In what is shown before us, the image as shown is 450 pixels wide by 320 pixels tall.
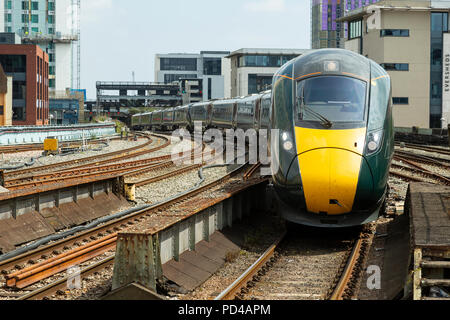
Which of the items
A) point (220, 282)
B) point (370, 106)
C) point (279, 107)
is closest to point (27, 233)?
point (220, 282)

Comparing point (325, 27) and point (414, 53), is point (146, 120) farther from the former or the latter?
point (325, 27)

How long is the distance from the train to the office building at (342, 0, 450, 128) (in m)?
41.1

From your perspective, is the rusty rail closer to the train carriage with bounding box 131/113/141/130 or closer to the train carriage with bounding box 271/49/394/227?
the train carriage with bounding box 271/49/394/227

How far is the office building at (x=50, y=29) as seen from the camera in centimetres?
10581

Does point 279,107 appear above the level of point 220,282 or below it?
above

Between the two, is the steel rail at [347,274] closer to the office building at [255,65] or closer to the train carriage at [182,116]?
the train carriage at [182,116]

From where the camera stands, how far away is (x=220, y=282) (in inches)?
326

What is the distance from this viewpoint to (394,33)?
5094 centimetres

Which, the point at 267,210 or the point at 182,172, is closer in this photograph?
the point at 267,210

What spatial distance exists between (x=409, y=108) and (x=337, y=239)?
43222 mm

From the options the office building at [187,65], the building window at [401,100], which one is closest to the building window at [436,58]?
the building window at [401,100]

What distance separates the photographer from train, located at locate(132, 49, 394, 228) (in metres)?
9.62
